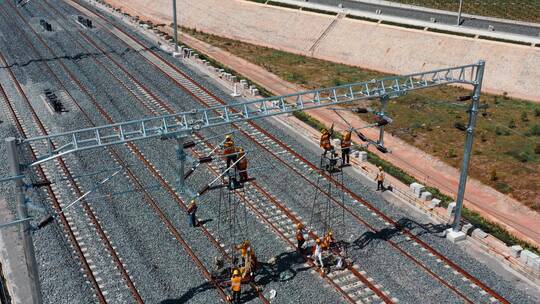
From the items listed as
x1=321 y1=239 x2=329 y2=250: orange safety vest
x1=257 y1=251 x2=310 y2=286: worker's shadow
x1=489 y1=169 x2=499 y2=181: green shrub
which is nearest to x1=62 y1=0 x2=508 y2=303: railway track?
x1=321 y1=239 x2=329 y2=250: orange safety vest

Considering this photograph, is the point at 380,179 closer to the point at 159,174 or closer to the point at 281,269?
the point at 281,269

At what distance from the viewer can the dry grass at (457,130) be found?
32.6m

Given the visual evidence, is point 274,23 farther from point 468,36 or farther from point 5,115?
point 5,115

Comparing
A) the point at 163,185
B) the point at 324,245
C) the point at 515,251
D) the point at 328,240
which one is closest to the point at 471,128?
the point at 515,251

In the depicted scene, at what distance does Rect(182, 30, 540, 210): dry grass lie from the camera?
32.6m

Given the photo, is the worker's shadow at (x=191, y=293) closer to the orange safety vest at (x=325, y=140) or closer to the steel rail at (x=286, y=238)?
the steel rail at (x=286, y=238)

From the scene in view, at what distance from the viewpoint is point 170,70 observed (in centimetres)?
4506

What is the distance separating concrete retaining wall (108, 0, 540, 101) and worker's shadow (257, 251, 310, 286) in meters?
31.4

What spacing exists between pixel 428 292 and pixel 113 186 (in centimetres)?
1476

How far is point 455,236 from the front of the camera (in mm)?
24141

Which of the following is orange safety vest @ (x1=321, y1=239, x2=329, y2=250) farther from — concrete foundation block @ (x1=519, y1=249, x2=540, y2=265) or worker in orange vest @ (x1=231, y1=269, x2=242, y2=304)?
concrete foundation block @ (x1=519, y1=249, x2=540, y2=265)

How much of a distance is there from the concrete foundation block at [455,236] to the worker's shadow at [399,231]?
1.02 feet

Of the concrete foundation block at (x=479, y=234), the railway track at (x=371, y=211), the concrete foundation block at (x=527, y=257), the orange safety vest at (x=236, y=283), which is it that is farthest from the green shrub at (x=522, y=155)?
the orange safety vest at (x=236, y=283)

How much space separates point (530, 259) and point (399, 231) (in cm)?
500
